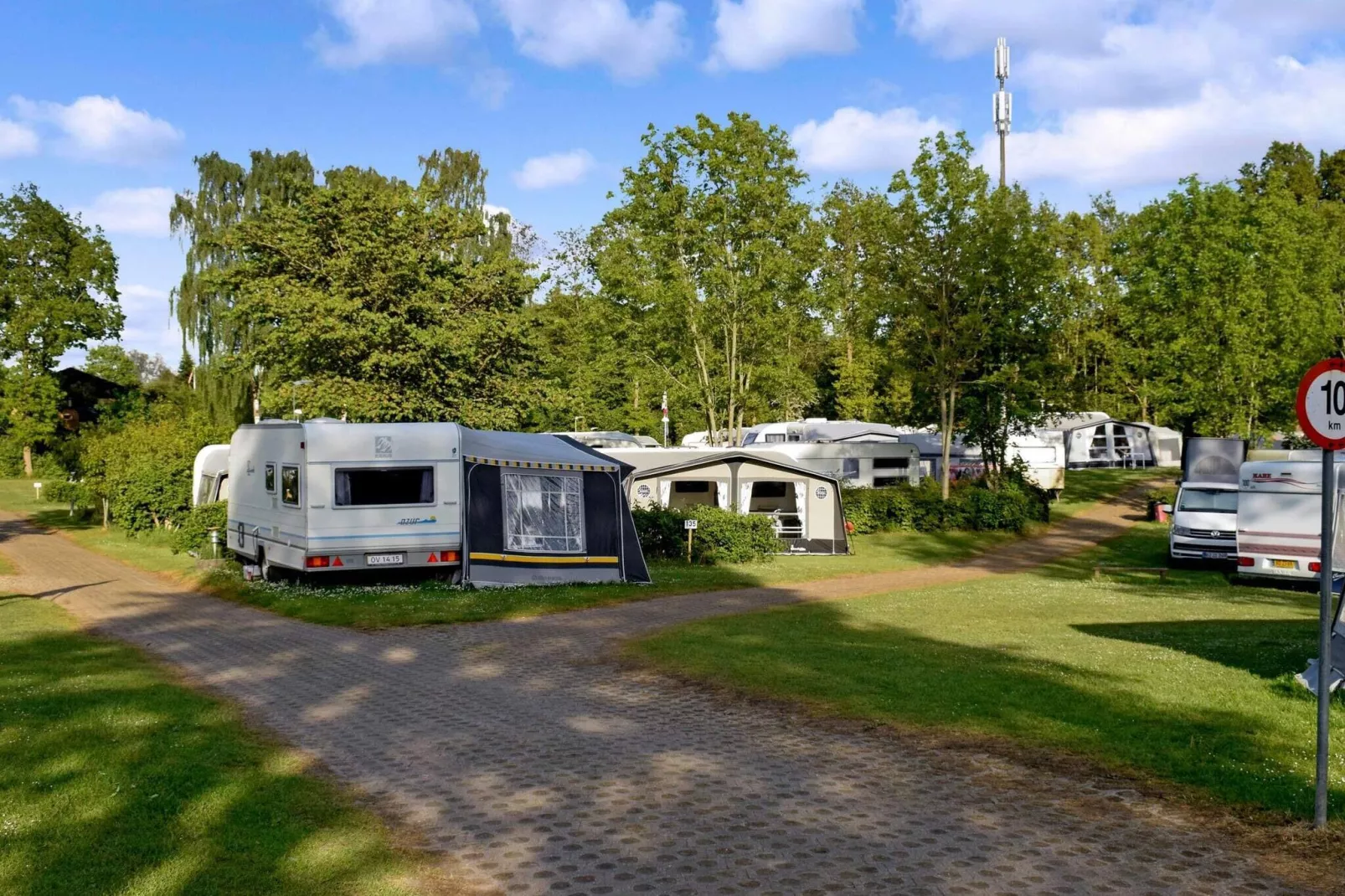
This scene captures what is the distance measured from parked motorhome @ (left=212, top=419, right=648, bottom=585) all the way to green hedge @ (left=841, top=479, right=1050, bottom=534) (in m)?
14.9

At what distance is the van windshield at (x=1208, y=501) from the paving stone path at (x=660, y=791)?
17.5 m

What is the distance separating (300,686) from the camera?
11.5 meters

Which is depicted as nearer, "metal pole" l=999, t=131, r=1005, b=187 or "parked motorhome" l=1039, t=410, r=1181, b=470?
"metal pole" l=999, t=131, r=1005, b=187

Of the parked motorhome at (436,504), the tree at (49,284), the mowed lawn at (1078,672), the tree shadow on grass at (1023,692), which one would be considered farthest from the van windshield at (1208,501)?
the tree at (49,284)

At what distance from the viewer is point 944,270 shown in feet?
123

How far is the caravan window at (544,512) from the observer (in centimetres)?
2003

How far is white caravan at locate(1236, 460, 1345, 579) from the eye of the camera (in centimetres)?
2128

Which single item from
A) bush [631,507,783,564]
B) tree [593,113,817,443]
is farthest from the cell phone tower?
bush [631,507,783,564]

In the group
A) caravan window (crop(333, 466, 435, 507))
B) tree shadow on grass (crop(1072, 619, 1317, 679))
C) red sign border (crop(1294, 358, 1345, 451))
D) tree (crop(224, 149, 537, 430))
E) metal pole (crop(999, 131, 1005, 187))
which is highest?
metal pole (crop(999, 131, 1005, 187))

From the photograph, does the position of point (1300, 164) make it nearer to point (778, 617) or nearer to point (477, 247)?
point (477, 247)

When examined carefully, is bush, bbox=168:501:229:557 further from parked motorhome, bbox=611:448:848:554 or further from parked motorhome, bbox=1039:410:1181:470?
parked motorhome, bbox=1039:410:1181:470

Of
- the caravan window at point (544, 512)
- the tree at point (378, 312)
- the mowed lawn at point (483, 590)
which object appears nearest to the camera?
the mowed lawn at point (483, 590)

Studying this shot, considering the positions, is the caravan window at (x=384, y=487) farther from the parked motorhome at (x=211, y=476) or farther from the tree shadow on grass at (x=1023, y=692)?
the parked motorhome at (x=211, y=476)

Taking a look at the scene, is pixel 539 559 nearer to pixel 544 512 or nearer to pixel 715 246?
pixel 544 512
